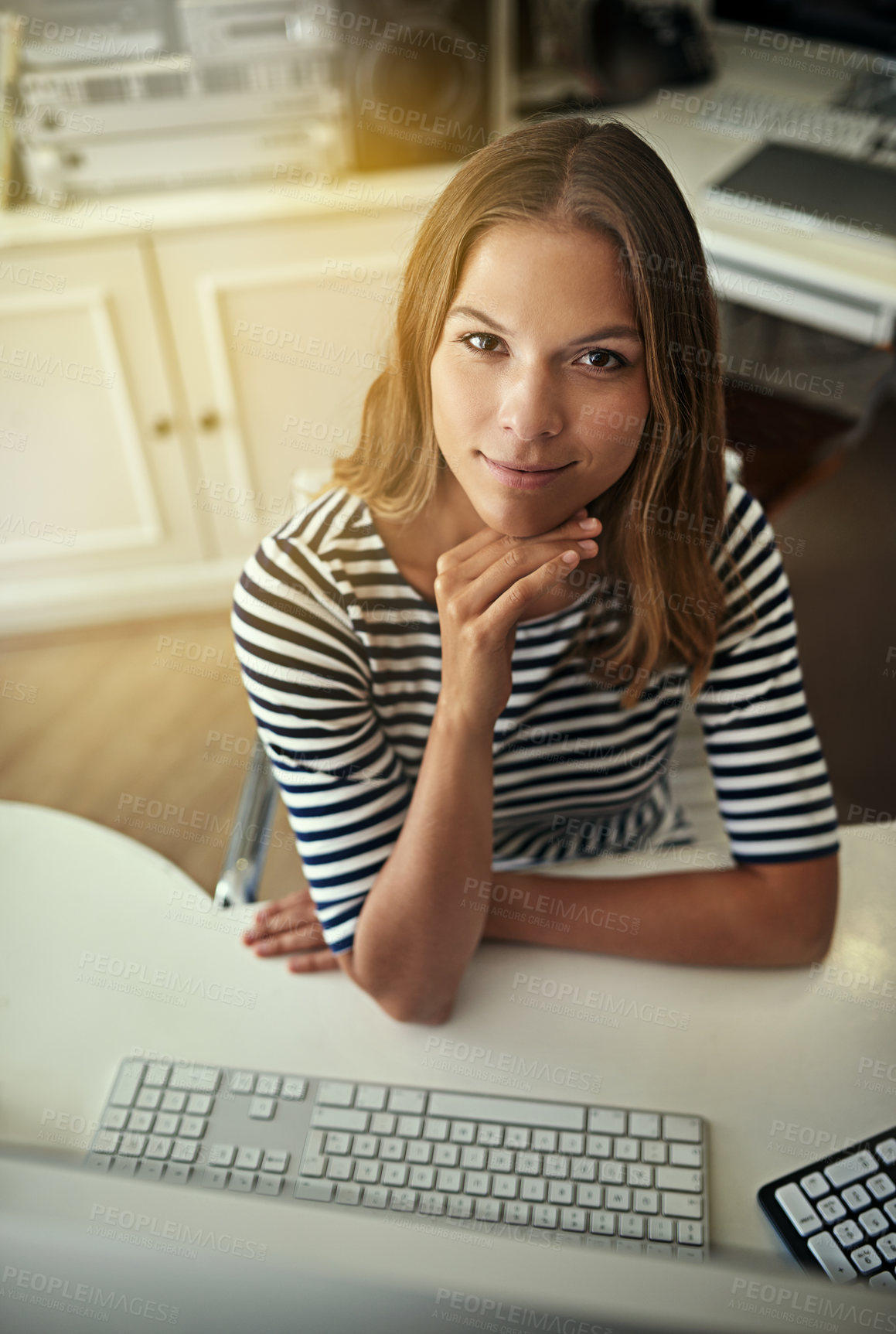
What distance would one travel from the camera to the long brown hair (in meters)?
0.67

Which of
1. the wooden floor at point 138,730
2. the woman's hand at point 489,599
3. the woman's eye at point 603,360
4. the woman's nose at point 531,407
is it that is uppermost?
the woman's eye at point 603,360

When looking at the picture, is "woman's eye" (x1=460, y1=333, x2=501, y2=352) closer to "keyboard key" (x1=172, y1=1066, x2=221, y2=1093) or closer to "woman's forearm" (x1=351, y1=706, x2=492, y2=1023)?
"woman's forearm" (x1=351, y1=706, x2=492, y2=1023)

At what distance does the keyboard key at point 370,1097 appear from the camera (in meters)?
0.78

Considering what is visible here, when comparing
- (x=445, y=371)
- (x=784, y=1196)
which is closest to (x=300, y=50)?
(x=445, y=371)

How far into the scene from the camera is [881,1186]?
72 cm

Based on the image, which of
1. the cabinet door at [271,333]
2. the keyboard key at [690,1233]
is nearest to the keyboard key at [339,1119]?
the keyboard key at [690,1233]

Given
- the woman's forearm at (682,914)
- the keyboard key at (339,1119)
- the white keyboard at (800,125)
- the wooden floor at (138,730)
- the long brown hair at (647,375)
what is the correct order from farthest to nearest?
1. the wooden floor at (138,730)
2. the white keyboard at (800,125)
3. the woman's forearm at (682,914)
4. the keyboard key at (339,1119)
5. the long brown hair at (647,375)

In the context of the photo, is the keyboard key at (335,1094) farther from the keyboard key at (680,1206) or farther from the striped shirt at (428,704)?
the keyboard key at (680,1206)

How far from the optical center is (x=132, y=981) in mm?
864

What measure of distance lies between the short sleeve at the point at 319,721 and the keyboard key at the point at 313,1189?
17cm

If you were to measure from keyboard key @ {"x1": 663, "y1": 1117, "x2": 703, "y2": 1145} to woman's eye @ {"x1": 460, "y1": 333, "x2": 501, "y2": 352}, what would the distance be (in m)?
0.55

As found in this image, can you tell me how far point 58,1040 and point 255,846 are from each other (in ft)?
0.99

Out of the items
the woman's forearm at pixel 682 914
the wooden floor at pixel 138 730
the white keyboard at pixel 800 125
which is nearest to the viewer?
the woman's forearm at pixel 682 914

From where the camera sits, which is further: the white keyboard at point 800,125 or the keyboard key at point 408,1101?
the white keyboard at point 800,125
